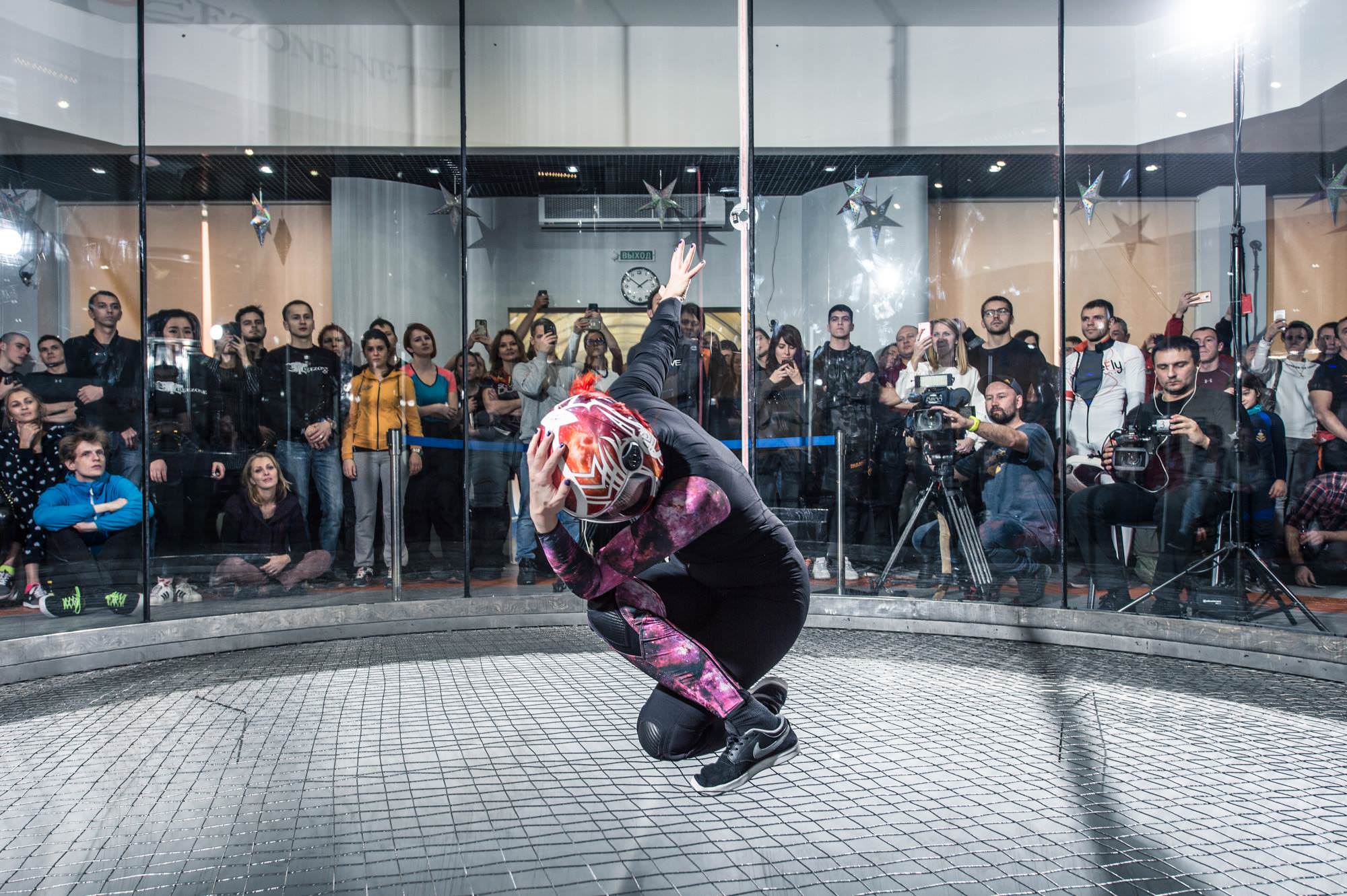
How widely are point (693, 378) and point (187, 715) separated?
4315 mm

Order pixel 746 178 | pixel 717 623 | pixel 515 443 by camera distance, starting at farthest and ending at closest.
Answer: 1. pixel 515 443
2. pixel 746 178
3. pixel 717 623

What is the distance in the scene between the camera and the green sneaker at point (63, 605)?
5.96 meters

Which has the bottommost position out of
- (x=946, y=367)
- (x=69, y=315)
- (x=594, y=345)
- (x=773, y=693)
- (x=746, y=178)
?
(x=773, y=693)

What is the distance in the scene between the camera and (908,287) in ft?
23.6

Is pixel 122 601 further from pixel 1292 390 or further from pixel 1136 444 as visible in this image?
pixel 1292 390

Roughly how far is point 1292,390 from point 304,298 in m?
7.42

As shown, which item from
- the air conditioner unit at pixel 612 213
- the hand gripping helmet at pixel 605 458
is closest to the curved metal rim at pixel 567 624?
the air conditioner unit at pixel 612 213

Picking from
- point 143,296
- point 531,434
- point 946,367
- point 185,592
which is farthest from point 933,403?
point 143,296

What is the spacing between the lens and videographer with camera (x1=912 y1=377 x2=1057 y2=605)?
260 inches

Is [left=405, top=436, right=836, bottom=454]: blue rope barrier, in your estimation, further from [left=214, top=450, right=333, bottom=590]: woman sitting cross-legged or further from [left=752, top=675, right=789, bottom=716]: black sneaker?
[left=752, top=675, right=789, bottom=716]: black sneaker

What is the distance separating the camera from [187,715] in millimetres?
4246

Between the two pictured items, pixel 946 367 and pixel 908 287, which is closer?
pixel 946 367

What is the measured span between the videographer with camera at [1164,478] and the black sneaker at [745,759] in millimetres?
4594

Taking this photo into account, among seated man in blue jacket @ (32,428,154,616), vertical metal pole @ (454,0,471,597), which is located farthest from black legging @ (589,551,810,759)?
seated man in blue jacket @ (32,428,154,616)
